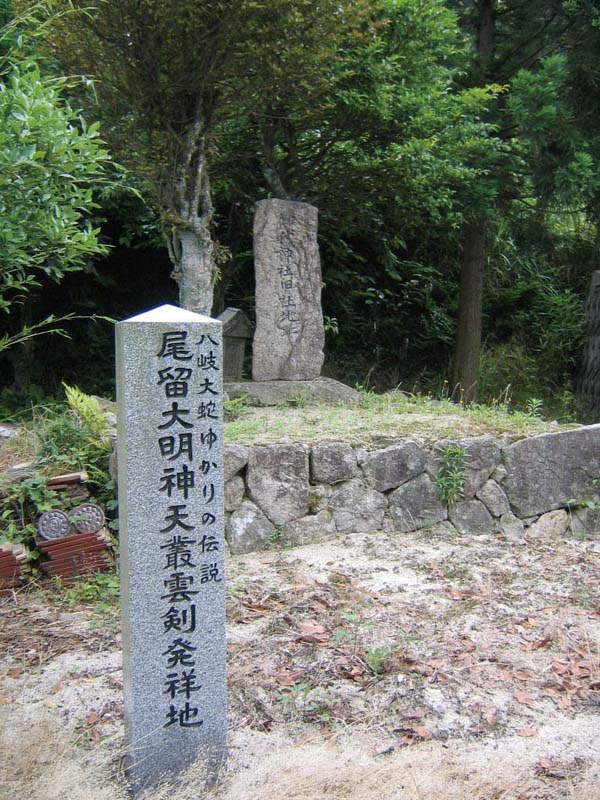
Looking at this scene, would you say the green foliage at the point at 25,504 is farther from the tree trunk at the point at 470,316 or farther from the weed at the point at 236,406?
the tree trunk at the point at 470,316

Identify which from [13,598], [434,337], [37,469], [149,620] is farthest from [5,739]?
[434,337]

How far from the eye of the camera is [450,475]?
5488 mm

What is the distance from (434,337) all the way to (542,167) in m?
3.56

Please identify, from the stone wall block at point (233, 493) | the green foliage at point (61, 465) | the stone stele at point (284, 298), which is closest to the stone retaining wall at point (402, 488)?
the stone wall block at point (233, 493)

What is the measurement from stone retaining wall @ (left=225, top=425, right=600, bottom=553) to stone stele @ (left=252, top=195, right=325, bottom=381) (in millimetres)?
2063

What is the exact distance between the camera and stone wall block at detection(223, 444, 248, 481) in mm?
5004

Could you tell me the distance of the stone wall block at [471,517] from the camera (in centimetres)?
554

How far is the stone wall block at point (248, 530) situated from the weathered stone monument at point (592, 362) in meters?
5.81

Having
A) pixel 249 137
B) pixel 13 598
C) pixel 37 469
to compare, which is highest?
pixel 249 137

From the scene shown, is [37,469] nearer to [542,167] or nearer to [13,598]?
[13,598]

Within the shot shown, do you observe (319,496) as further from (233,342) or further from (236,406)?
(233,342)

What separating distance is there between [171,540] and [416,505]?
10.1 feet

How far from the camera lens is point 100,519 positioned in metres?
4.63

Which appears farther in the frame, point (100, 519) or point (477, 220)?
point (477, 220)
